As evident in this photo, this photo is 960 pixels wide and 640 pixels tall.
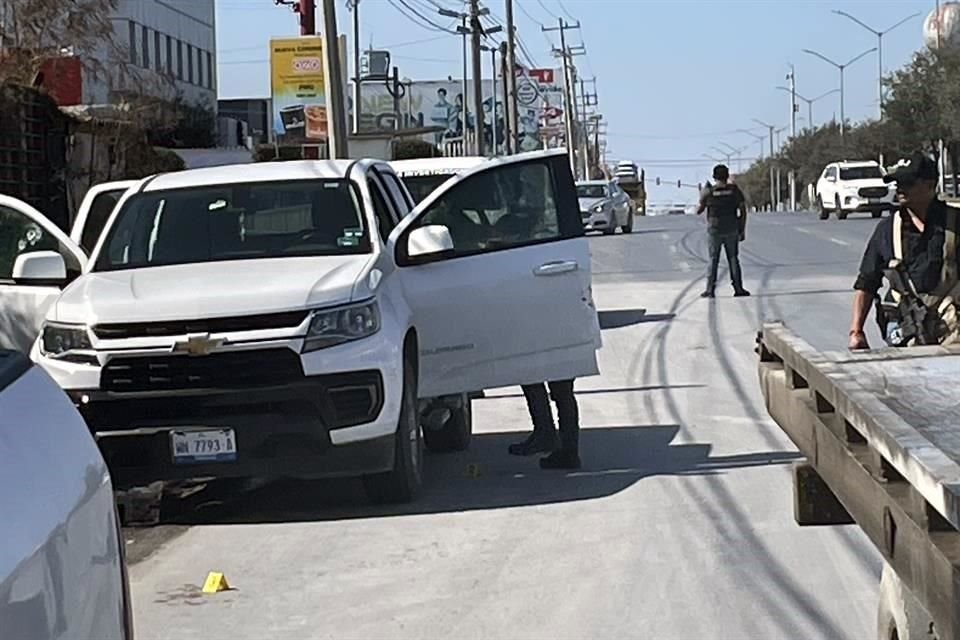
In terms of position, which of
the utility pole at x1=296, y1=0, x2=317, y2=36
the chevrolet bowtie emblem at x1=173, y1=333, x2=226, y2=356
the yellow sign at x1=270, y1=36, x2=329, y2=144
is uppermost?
the utility pole at x1=296, y1=0, x2=317, y2=36

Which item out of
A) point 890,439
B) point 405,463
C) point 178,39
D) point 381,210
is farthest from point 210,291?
point 178,39

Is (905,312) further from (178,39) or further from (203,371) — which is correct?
(178,39)

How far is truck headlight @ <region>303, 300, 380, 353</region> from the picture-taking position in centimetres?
920

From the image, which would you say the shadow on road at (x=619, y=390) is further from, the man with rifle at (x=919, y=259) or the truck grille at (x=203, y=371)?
the man with rifle at (x=919, y=259)

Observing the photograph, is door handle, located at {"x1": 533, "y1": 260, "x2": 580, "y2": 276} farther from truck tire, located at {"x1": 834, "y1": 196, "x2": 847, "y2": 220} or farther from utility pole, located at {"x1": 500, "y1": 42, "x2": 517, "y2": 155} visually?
utility pole, located at {"x1": 500, "y1": 42, "x2": 517, "y2": 155}

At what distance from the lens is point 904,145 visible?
238 feet

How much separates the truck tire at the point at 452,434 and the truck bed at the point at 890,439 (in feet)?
17.5

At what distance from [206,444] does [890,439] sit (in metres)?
5.80

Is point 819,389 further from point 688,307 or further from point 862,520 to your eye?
point 688,307

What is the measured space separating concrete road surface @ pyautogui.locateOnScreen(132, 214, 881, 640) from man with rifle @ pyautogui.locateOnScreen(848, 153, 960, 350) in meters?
1.14

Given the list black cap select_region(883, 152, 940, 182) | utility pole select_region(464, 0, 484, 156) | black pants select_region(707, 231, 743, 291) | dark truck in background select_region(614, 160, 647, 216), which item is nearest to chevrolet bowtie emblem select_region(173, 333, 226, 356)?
black cap select_region(883, 152, 940, 182)

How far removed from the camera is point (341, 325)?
9289 millimetres

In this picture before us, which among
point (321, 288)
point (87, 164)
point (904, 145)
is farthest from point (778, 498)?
point (904, 145)

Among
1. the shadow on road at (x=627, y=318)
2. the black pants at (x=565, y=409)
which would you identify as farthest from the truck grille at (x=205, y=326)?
the shadow on road at (x=627, y=318)
